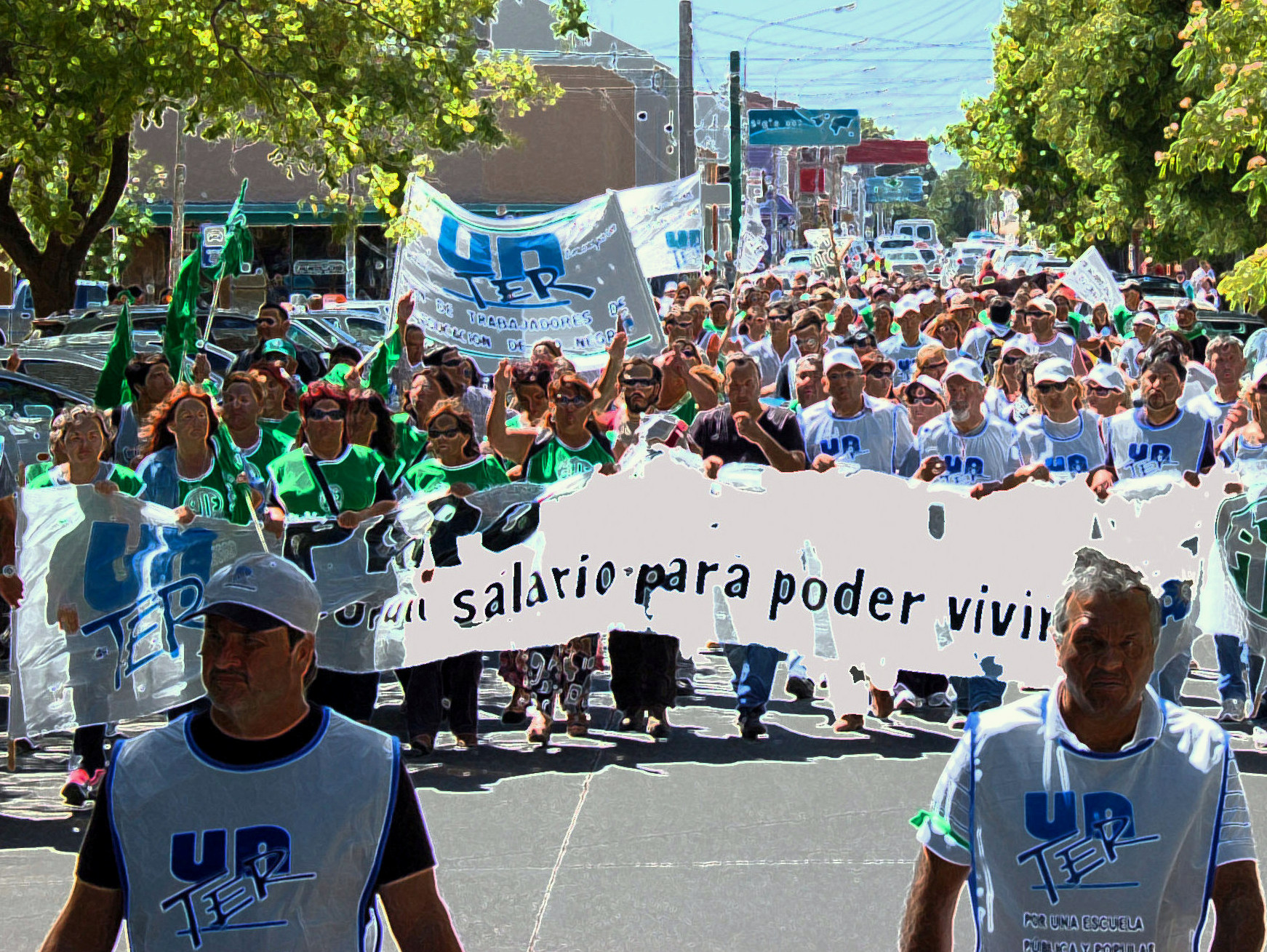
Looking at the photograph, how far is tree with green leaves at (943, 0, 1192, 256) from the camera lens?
76.3ft

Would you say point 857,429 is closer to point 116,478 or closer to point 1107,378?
point 1107,378

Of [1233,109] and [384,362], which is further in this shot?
[384,362]

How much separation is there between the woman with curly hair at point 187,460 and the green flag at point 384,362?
16.3ft

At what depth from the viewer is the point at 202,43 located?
1130cm

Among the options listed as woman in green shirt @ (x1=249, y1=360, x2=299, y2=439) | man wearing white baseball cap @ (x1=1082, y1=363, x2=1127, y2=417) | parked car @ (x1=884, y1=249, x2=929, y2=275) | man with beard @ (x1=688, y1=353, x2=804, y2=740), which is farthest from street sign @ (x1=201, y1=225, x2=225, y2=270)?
parked car @ (x1=884, y1=249, x2=929, y2=275)

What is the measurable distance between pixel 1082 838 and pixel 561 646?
5.45m

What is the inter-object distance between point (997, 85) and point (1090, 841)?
108 ft

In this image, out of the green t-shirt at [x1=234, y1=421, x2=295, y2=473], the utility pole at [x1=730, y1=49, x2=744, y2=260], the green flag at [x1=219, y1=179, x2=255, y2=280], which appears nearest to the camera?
the green t-shirt at [x1=234, y1=421, x2=295, y2=473]

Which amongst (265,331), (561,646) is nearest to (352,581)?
(561,646)

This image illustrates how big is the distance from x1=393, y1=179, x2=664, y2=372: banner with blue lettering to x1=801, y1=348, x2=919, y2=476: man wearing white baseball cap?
398cm

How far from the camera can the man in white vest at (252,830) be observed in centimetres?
319

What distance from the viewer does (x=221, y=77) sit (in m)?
11.6

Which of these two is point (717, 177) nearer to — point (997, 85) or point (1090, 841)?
point (997, 85)

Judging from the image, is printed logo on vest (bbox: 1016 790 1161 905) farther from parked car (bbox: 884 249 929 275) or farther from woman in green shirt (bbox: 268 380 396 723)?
parked car (bbox: 884 249 929 275)
